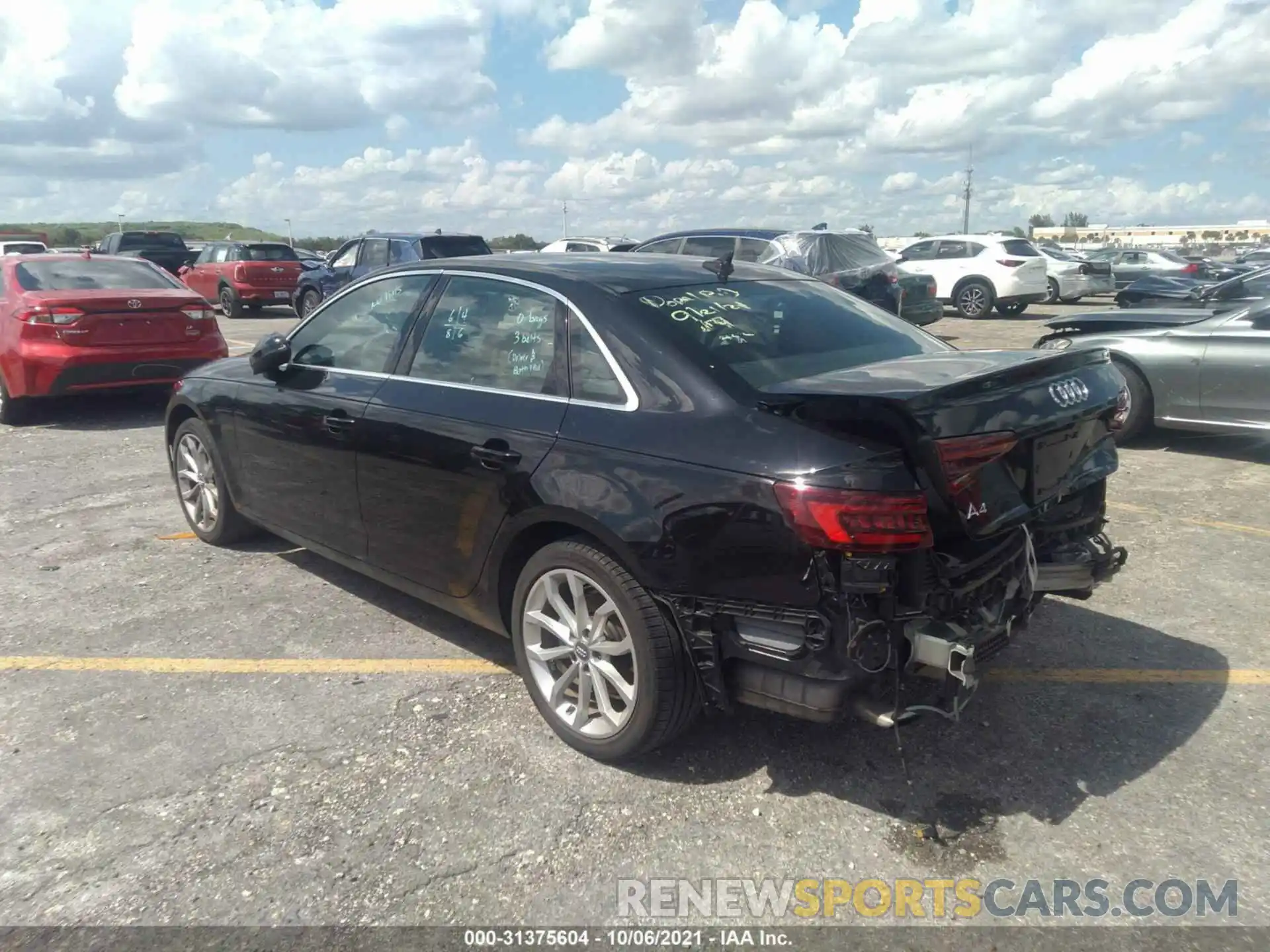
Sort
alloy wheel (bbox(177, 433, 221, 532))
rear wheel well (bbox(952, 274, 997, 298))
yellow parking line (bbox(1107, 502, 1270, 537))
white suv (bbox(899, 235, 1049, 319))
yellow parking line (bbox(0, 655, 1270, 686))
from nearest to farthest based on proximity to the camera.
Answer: yellow parking line (bbox(0, 655, 1270, 686)) → alloy wheel (bbox(177, 433, 221, 532)) → yellow parking line (bbox(1107, 502, 1270, 537)) → white suv (bbox(899, 235, 1049, 319)) → rear wheel well (bbox(952, 274, 997, 298))

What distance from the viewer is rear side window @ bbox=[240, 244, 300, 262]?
2202 centimetres

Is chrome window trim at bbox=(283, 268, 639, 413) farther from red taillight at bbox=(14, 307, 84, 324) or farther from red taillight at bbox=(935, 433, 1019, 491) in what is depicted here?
red taillight at bbox=(14, 307, 84, 324)

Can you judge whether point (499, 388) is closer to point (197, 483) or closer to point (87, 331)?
point (197, 483)

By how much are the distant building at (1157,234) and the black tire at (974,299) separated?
262 feet

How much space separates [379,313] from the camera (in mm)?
4352

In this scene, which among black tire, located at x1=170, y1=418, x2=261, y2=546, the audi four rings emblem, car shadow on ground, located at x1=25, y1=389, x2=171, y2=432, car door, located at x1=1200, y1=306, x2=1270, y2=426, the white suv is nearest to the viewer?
the audi four rings emblem

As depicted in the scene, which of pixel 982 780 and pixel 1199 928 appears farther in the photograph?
pixel 982 780

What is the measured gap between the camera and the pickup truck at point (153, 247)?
2623 cm

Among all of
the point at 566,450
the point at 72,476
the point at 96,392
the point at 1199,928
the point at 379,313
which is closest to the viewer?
the point at 1199,928

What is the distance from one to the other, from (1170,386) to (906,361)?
5.25m

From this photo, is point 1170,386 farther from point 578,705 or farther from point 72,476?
point 72,476

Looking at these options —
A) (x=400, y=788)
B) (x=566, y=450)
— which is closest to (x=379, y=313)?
(x=566, y=450)

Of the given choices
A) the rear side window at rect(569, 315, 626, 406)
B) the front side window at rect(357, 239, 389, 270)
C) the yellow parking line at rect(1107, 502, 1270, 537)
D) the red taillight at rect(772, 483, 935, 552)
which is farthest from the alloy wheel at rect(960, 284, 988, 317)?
the red taillight at rect(772, 483, 935, 552)

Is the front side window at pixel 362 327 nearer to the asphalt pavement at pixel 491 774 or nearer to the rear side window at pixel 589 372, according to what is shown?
the rear side window at pixel 589 372
